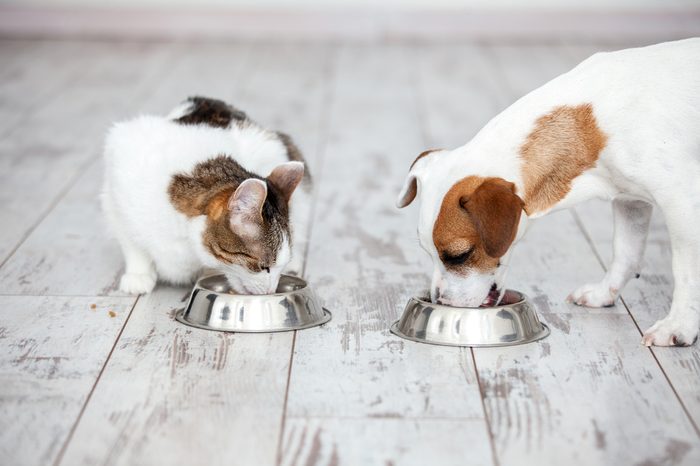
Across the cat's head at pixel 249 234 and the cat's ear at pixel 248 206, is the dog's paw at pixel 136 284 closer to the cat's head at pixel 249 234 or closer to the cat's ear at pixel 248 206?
the cat's head at pixel 249 234

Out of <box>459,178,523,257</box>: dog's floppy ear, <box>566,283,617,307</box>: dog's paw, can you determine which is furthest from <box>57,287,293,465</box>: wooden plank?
<box>566,283,617,307</box>: dog's paw

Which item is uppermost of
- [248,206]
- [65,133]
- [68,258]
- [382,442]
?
[248,206]

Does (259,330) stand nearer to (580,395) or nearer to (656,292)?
(580,395)

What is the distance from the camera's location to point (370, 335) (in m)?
2.81

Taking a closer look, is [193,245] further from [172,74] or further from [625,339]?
[172,74]

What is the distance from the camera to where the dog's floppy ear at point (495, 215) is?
2480 millimetres

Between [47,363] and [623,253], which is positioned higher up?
[623,253]

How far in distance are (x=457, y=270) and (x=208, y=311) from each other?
0.72m

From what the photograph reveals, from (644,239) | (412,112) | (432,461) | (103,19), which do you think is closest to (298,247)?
(644,239)

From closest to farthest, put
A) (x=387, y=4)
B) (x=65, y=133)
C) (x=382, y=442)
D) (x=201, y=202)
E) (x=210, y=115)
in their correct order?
(x=382, y=442), (x=201, y=202), (x=210, y=115), (x=65, y=133), (x=387, y=4)

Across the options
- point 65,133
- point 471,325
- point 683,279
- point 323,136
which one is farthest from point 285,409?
point 65,133

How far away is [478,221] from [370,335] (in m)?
0.51

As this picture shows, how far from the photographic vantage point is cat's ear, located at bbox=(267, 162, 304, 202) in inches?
117

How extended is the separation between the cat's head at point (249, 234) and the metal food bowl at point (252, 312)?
6cm
